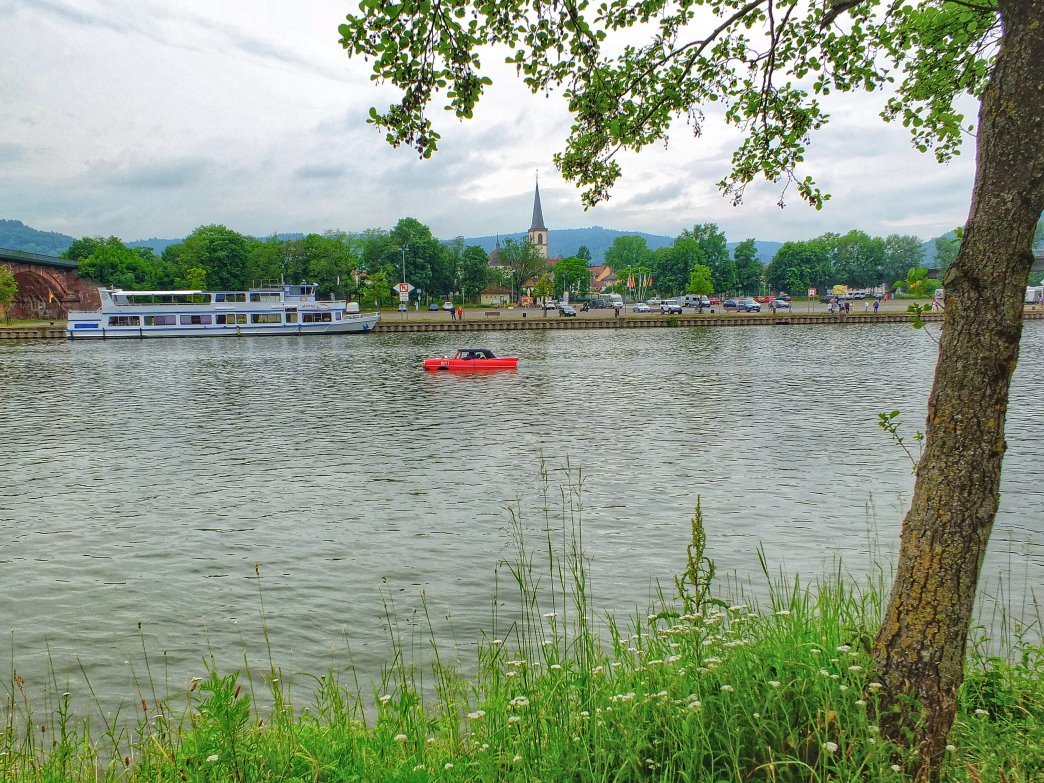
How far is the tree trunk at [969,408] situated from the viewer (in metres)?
3.93

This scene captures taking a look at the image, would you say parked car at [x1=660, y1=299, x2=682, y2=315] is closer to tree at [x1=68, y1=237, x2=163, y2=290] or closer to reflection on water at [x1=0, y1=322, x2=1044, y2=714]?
reflection on water at [x1=0, y1=322, x2=1044, y2=714]

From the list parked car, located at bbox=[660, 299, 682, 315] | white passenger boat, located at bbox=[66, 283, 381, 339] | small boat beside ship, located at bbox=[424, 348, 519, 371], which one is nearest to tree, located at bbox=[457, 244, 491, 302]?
parked car, located at bbox=[660, 299, 682, 315]

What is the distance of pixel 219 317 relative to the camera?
3310 inches

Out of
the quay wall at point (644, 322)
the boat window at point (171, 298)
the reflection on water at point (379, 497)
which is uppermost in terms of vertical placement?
the boat window at point (171, 298)

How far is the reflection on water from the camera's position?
1050cm

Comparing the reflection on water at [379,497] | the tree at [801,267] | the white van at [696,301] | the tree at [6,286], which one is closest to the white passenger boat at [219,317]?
the tree at [6,286]

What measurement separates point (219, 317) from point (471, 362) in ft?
166

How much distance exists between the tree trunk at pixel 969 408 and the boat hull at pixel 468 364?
40.7m

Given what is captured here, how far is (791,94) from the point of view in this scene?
6539 millimetres

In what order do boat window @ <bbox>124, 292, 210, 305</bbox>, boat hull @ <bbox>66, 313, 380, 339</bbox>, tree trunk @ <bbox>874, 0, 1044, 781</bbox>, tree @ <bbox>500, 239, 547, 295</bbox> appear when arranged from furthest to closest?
tree @ <bbox>500, 239, 547, 295</bbox> → boat window @ <bbox>124, 292, 210, 305</bbox> → boat hull @ <bbox>66, 313, 380, 339</bbox> → tree trunk @ <bbox>874, 0, 1044, 781</bbox>

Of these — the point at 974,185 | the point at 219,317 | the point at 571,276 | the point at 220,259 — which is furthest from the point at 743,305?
the point at 974,185

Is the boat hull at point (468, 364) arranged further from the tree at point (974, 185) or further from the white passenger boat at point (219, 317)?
the white passenger boat at point (219, 317)

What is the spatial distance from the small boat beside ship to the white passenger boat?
43287mm

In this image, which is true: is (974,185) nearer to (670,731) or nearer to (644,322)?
(670,731)
